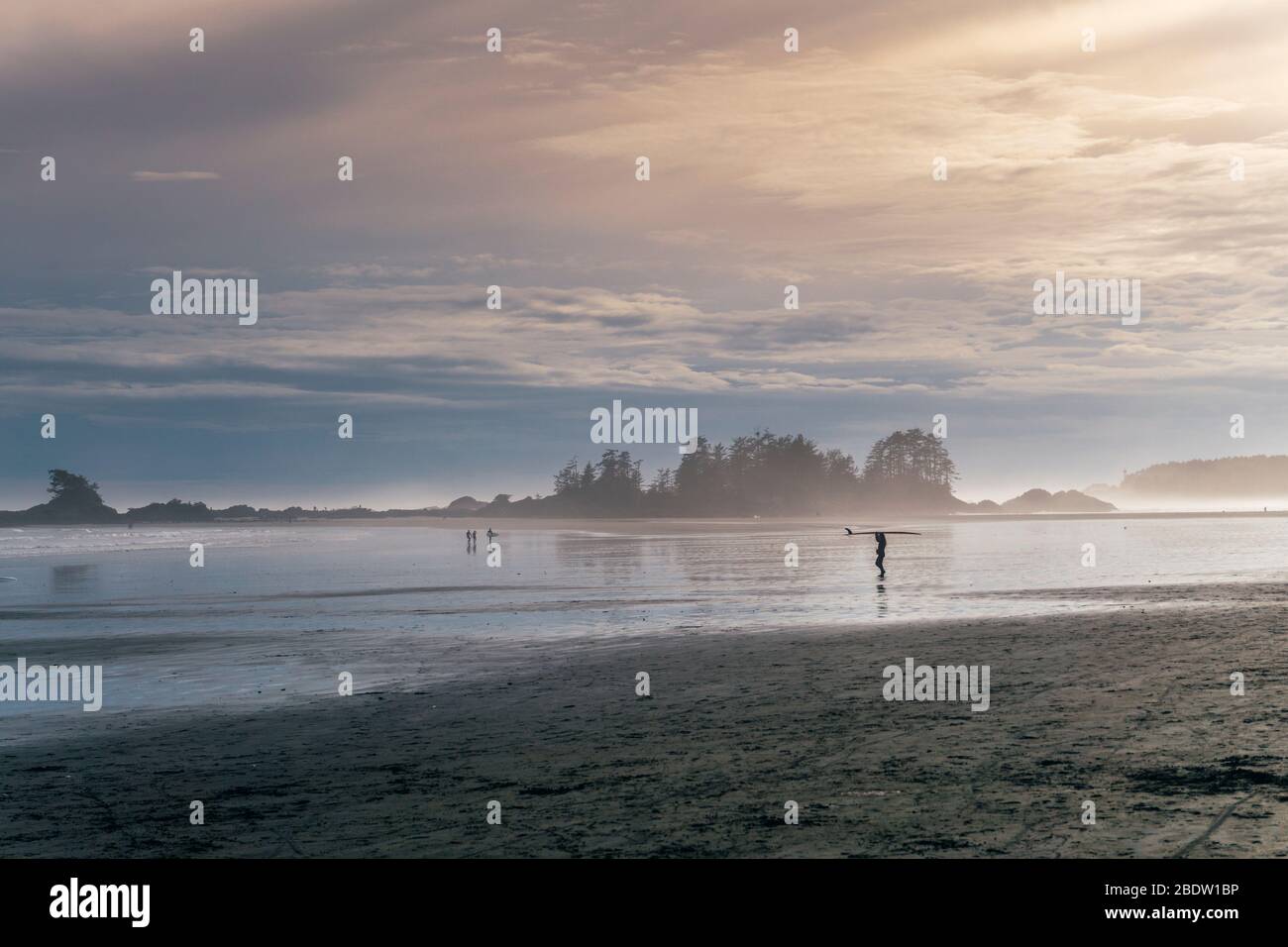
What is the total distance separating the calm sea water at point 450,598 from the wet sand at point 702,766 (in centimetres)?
470

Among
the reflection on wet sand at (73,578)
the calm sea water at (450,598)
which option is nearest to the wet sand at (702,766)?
the calm sea water at (450,598)

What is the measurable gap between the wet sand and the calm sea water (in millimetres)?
4704

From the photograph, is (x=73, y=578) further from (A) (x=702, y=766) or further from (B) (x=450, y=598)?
(A) (x=702, y=766)

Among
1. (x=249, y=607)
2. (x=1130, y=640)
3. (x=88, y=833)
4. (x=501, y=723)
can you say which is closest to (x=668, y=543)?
(x=249, y=607)

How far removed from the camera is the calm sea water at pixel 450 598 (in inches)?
1065

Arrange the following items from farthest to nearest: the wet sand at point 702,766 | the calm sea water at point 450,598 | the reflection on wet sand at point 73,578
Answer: the reflection on wet sand at point 73,578
the calm sea water at point 450,598
the wet sand at point 702,766

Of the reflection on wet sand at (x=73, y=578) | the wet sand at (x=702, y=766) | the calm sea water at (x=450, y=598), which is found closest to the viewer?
the wet sand at (x=702, y=766)

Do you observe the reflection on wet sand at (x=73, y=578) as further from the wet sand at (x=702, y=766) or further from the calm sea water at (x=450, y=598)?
the wet sand at (x=702, y=766)

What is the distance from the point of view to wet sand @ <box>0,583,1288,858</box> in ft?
36.0

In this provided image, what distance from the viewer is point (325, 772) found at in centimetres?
1452

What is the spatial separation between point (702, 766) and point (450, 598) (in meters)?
30.2

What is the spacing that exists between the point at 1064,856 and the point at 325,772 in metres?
9.19
